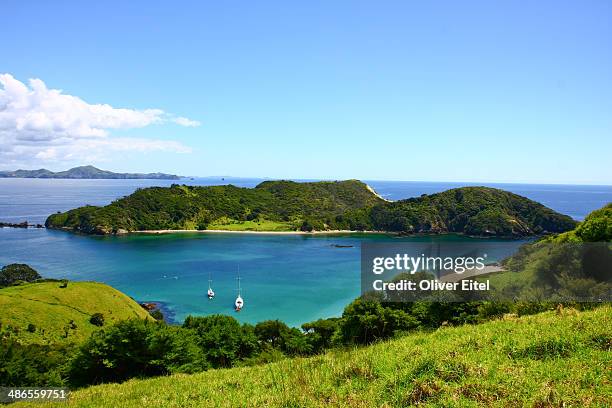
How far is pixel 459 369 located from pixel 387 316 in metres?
21.6

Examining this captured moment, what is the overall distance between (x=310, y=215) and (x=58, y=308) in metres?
137

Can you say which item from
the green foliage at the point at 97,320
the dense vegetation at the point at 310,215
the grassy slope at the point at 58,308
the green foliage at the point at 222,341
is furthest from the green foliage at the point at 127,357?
the dense vegetation at the point at 310,215

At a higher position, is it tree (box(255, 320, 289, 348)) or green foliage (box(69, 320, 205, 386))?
green foliage (box(69, 320, 205, 386))

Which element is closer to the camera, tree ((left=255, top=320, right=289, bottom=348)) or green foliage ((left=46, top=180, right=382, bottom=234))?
tree ((left=255, top=320, right=289, bottom=348))

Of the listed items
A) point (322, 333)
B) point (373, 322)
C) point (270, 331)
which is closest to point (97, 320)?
point (270, 331)

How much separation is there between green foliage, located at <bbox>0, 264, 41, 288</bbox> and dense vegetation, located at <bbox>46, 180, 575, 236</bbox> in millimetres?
66786

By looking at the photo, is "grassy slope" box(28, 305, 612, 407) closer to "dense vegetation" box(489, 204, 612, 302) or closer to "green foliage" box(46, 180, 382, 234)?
"dense vegetation" box(489, 204, 612, 302)

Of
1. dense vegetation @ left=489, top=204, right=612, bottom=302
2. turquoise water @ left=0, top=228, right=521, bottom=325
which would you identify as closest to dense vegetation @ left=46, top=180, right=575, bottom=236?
turquoise water @ left=0, top=228, right=521, bottom=325

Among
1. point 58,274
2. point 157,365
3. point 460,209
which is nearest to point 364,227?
point 460,209

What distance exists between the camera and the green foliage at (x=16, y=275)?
7062 centimetres

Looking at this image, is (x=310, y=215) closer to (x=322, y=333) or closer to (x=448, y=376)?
(x=322, y=333)

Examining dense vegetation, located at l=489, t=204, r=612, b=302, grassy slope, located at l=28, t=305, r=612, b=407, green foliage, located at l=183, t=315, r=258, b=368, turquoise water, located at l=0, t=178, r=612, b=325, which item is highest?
grassy slope, located at l=28, t=305, r=612, b=407

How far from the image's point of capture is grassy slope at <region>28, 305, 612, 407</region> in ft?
18.8

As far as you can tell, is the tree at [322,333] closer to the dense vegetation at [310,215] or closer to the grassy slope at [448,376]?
the grassy slope at [448,376]
